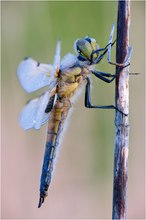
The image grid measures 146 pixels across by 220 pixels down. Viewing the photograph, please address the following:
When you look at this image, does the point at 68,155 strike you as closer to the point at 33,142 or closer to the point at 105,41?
the point at 33,142

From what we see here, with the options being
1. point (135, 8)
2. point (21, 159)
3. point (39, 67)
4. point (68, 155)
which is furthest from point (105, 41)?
point (39, 67)

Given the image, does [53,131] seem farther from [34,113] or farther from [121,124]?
[121,124]

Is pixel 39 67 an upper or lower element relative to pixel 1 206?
upper

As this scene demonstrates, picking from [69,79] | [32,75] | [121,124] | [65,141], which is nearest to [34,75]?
Answer: [32,75]

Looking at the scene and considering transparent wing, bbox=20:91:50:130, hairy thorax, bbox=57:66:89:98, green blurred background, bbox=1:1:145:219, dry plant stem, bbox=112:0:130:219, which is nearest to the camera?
dry plant stem, bbox=112:0:130:219

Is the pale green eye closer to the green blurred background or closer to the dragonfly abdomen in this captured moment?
the dragonfly abdomen

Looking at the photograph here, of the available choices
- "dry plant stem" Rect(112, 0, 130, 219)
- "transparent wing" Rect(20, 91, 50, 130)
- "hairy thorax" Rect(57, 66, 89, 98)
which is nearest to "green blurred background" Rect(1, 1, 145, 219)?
"hairy thorax" Rect(57, 66, 89, 98)
